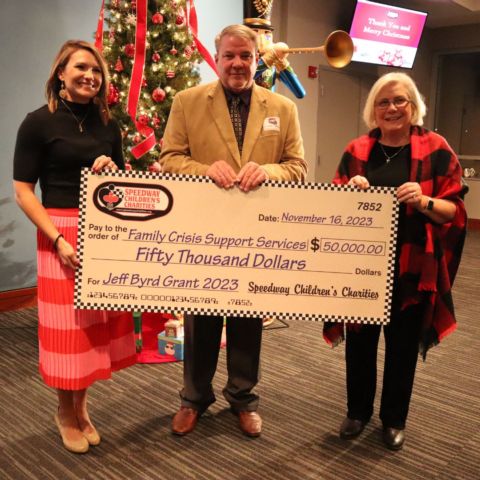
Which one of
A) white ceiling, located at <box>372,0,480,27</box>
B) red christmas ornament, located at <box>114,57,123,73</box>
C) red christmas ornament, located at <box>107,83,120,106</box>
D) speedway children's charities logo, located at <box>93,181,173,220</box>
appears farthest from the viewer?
white ceiling, located at <box>372,0,480,27</box>

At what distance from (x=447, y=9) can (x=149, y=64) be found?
245 inches

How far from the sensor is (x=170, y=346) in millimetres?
3316

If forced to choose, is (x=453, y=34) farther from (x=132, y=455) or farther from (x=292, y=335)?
(x=132, y=455)

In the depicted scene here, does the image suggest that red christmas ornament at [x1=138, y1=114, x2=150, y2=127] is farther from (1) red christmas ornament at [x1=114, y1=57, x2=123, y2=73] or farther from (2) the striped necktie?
(2) the striped necktie

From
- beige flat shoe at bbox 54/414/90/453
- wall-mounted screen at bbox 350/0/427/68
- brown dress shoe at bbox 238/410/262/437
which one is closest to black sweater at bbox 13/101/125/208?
beige flat shoe at bbox 54/414/90/453

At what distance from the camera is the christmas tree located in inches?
137

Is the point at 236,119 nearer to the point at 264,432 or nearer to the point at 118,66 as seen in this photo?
the point at 264,432

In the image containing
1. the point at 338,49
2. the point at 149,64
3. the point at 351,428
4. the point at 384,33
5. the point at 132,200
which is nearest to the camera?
the point at 132,200

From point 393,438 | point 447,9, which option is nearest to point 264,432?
point 393,438

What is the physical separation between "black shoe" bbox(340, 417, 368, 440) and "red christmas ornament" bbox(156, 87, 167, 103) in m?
2.33

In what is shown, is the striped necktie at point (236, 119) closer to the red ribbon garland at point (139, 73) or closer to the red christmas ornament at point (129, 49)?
the red ribbon garland at point (139, 73)

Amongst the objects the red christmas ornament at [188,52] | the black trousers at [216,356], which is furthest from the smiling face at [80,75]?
the red christmas ornament at [188,52]

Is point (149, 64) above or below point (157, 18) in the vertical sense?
below

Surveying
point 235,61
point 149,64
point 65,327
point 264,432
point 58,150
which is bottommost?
point 264,432
